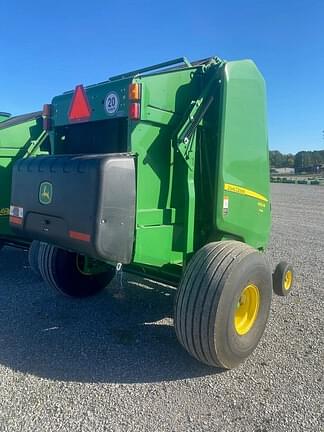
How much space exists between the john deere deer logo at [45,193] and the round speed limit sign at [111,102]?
2.44 feet

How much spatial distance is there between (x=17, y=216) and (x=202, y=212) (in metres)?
1.58

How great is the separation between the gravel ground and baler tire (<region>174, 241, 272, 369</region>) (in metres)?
0.20

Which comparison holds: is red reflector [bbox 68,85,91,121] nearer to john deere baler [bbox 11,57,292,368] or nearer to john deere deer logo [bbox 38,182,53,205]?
john deere baler [bbox 11,57,292,368]

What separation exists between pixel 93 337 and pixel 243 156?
215 centimetres

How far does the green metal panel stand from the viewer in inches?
134

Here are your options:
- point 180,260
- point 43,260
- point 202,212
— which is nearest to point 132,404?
point 180,260

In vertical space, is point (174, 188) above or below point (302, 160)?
below

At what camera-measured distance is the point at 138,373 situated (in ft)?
10.00

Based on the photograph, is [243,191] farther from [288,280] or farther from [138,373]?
[138,373]

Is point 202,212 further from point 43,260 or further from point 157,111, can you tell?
point 43,260

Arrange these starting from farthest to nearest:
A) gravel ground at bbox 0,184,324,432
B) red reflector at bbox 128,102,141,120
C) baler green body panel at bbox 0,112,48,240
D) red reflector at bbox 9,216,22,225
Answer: baler green body panel at bbox 0,112,48,240
red reflector at bbox 9,216,22,225
red reflector at bbox 128,102,141,120
gravel ground at bbox 0,184,324,432

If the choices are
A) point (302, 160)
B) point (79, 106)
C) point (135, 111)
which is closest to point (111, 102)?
point (135, 111)

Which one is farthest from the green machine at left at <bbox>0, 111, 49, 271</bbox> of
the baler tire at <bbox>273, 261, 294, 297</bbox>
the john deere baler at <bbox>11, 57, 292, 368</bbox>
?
the baler tire at <bbox>273, 261, 294, 297</bbox>

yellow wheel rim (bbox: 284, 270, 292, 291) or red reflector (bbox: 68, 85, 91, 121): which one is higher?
red reflector (bbox: 68, 85, 91, 121)
